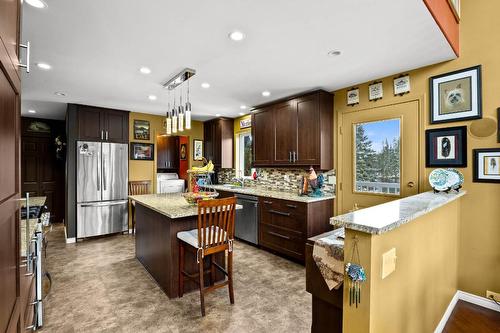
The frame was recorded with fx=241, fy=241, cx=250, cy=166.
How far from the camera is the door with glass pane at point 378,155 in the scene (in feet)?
9.23

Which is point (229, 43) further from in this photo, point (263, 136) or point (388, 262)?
point (263, 136)

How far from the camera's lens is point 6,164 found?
79 centimetres

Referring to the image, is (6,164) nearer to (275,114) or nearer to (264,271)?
(264,271)

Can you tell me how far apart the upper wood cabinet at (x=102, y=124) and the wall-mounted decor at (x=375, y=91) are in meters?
4.46

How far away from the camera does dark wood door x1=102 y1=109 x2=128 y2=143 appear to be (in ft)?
15.4

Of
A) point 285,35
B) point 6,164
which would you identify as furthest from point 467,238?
point 6,164

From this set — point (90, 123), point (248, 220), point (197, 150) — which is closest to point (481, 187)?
point (248, 220)

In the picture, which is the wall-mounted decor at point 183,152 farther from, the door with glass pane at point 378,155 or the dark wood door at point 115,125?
the door with glass pane at point 378,155

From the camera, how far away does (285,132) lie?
390 centimetres

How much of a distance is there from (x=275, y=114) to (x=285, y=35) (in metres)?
2.05

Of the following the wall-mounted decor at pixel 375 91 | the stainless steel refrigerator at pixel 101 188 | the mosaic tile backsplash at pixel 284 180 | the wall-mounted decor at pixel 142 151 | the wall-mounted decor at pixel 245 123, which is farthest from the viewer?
the wall-mounted decor at pixel 245 123

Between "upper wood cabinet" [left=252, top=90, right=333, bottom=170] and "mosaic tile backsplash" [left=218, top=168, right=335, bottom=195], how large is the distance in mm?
288

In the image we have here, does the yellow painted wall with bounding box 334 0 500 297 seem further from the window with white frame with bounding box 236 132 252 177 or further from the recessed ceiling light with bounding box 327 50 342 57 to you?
the window with white frame with bounding box 236 132 252 177

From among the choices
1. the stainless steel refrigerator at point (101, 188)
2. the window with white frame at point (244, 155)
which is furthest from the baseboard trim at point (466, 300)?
the stainless steel refrigerator at point (101, 188)
